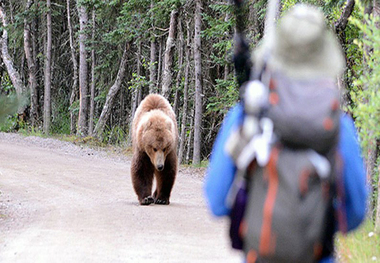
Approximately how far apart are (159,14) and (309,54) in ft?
62.4

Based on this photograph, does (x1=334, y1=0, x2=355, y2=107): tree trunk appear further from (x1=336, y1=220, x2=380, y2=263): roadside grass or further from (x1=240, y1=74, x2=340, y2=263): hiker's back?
(x1=240, y1=74, x2=340, y2=263): hiker's back

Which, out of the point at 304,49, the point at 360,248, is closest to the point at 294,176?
the point at 304,49

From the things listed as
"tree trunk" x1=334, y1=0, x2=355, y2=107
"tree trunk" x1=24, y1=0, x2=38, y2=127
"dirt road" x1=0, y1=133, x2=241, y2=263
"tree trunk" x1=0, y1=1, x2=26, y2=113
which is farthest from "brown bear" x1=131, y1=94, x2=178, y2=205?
"tree trunk" x1=0, y1=1, x2=26, y2=113

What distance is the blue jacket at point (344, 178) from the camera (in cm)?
275

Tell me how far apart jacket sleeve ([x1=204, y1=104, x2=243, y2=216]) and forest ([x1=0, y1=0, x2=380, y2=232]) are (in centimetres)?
655

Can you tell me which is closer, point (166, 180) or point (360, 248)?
point (360, 248)

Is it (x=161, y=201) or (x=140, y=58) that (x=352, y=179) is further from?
(x=140, y=58)

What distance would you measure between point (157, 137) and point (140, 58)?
51.7 feet

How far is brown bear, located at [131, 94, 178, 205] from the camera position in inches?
404

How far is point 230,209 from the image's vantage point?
2.82 metres

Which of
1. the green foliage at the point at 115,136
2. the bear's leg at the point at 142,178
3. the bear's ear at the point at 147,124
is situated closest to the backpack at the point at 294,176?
the bear's ear at the point at 147,124

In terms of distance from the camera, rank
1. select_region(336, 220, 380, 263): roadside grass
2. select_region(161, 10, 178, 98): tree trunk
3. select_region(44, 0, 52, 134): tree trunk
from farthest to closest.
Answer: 1. select_region(44, 0, 52, 134): tree trunk
2. select_region(161, 10, 178, 98): tree trunk
3. select_region(336, 220, 380, 263): roadside grass

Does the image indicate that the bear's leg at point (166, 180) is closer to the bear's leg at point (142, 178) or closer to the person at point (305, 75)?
the bear's leg at point (142, 178)

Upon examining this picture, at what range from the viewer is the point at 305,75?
269 cm
